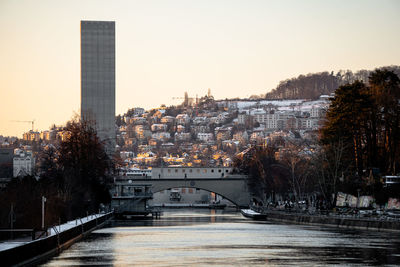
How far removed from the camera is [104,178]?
103312 millimetres

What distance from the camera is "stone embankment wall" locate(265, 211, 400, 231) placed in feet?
225

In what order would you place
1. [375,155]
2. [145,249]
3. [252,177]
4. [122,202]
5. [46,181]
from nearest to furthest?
[145,249]
[46,181]
[375,155]
[122,202]
[252,177]

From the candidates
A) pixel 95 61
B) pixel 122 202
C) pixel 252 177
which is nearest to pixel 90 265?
pixel 122 202

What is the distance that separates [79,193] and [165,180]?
60855 mm

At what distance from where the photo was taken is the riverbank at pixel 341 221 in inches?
2697

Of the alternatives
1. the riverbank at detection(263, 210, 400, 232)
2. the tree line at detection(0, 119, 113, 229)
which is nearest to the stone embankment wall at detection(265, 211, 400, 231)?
the riverbank at detection(263, 210, 400, 232)

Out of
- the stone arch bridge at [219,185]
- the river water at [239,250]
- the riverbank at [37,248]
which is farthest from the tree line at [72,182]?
the stone arch bridge at [219,185]

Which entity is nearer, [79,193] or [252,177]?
[79,193]

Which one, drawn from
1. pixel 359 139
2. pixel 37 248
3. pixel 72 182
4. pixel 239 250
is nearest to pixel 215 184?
pixel 359 139

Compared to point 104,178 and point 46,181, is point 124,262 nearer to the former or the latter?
point 46,181

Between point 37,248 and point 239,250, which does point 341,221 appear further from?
point 37,248

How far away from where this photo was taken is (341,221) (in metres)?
78.8

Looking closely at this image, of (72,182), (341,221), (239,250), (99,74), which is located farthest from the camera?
(99,74)

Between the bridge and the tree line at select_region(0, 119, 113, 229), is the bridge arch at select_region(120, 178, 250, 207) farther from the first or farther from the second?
the tree line at select_region(0, 119, 113, 229)
